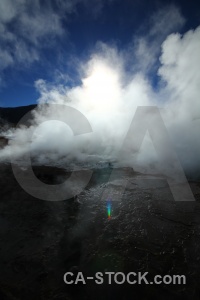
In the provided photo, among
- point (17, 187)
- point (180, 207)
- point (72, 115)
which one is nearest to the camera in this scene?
point (180, 207)

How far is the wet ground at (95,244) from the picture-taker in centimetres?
283

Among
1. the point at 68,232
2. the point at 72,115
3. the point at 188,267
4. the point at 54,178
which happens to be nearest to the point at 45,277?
the point at 68,232

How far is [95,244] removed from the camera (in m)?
3.77

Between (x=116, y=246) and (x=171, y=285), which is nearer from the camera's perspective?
(x=171, y=285)

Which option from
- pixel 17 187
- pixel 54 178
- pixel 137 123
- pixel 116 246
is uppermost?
pixel 137 123

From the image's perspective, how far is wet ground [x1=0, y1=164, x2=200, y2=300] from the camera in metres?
2.83

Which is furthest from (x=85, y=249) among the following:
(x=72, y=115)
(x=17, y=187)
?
(x=72, y=115)

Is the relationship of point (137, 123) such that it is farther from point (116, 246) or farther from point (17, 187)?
point (116, 246)

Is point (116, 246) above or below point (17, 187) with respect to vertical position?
below

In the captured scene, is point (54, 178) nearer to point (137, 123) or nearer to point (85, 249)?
point (85, 249)

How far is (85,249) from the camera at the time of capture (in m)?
3.61

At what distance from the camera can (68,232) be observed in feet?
13.6

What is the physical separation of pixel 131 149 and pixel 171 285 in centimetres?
1165

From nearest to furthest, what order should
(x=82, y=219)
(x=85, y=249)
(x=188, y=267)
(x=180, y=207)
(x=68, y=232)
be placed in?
(x=188, y=267), (x=85, y=249), (x=68, y=232), (x=82, y=219), (x=180, y=207)
